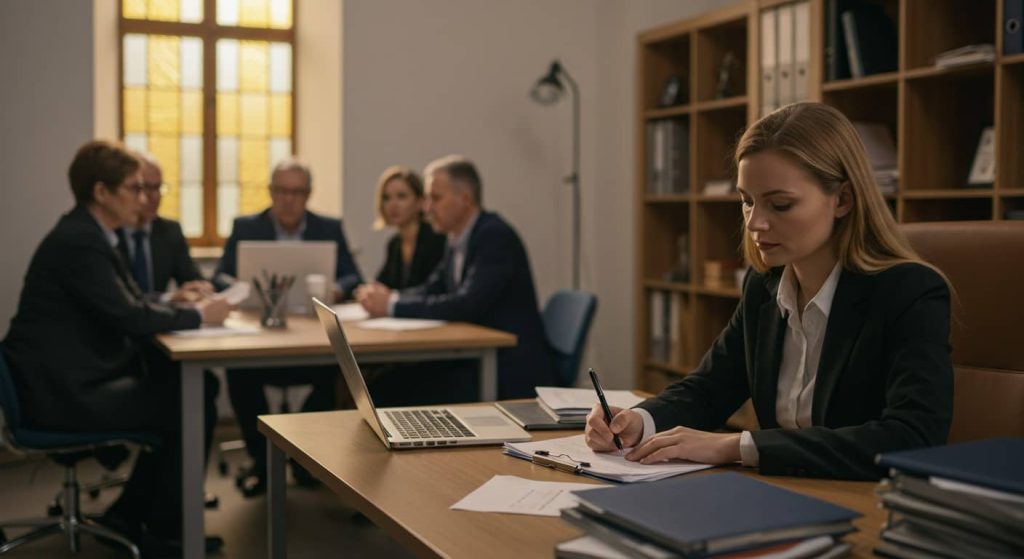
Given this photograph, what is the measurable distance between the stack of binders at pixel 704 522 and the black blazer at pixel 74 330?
249cm

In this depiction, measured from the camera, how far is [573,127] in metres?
6.19

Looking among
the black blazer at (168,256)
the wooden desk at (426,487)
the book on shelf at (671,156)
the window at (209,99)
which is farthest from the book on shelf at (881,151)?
the window at (209,99)

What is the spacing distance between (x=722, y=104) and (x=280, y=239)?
2.14 meters

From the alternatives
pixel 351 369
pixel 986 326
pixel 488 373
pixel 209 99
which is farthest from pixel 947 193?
pixel 209 99

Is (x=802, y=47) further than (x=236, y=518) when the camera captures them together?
Yes

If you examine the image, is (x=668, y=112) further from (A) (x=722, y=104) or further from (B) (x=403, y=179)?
(B) (x=403, y=179)

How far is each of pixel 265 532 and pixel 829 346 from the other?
259 centimetres

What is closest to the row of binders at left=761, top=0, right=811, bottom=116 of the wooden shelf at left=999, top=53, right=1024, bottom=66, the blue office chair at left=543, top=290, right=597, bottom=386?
the wooden shelf at left=999, top=53, right=1024, bottom=66

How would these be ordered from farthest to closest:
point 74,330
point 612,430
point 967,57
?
point 967,57
point 74,330
point 612,430

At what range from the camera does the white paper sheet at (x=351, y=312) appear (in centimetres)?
403

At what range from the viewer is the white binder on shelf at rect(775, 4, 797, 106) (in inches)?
180

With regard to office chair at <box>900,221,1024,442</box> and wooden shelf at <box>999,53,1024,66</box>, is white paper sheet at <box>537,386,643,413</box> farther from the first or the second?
wooden shelf at <box>999,53,1024,66</box>

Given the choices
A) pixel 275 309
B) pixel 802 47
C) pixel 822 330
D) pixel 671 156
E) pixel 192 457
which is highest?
pixel 802 47

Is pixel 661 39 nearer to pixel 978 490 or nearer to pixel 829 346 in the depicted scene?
pixel 829 346
